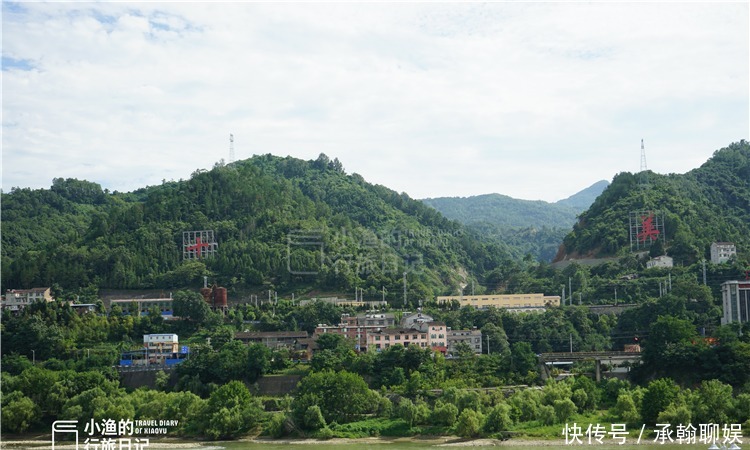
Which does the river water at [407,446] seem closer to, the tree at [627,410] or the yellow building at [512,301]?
the tree at [627,410]

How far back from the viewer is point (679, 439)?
1157 inches

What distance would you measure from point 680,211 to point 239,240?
26.2m

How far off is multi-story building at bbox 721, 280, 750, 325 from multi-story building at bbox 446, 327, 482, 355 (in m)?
11.1

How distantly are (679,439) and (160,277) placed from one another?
3061cm

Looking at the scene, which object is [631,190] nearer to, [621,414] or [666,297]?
[666,297]

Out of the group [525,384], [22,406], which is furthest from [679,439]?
[22,406]

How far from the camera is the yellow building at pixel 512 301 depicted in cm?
5091

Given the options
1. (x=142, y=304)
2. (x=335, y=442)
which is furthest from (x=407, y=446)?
(x=142, y=304)

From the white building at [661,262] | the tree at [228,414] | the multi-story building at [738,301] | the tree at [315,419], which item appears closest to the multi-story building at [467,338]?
the multi-story building at [738,301]

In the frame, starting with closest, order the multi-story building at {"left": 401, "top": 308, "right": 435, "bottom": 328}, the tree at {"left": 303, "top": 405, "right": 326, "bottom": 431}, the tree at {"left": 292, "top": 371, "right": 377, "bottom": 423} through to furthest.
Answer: the tree at {"left": 303, "top": 405, "right": 326, "bottom": 431} < the tree at {"left": 292, "top": 371, "right": 377, "bottom": 423} < the multi-story building at {"left": 401, "top": 308, "right": 435, "bottom": 328}

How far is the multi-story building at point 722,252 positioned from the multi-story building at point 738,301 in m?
8.18

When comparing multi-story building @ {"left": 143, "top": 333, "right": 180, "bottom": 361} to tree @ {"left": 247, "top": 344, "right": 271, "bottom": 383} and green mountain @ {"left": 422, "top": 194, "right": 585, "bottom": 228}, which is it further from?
green mountain @ {"left": 422, "top": 194, "right": 585, "bottom": 228}

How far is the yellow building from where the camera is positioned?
50.9 metres

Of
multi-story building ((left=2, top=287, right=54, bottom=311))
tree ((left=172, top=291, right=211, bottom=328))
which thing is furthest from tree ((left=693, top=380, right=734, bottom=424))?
multi-story building ((left=2, top=287, right=54, bottom=311))
